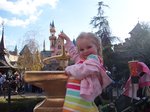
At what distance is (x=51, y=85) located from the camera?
3.28 metres

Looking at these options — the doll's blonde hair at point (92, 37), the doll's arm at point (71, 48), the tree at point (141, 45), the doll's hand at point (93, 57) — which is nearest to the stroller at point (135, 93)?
the doll's arm at point (71, 48)

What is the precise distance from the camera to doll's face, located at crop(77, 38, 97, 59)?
3.24 meters

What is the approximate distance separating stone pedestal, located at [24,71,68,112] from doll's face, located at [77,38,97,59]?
280mm

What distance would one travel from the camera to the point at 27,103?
12.9 metres

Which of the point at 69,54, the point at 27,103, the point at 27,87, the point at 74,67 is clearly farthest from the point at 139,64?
the point at 27,87

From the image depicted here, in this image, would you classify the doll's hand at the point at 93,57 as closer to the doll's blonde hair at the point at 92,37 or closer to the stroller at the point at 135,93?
the doll's blonde hair at the point at 92,37

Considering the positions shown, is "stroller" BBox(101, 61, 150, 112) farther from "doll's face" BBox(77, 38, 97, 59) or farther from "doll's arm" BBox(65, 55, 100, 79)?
"doll's arm" BBox(65, 55, 100, 79)

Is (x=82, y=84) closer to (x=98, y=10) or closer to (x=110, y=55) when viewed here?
(x=110, y=55)

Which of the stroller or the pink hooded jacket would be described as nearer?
the pink hooded jacket

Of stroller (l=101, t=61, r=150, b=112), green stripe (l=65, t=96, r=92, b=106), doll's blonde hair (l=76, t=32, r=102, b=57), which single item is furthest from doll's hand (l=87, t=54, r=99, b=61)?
stroller (l=101, t=61, r=150, b=112)

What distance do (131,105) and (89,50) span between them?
5.26 m

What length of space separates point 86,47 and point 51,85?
49cm

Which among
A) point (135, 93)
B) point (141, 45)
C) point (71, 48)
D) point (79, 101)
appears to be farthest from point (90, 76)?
point (141, 45)

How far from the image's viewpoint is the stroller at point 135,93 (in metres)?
7.72
